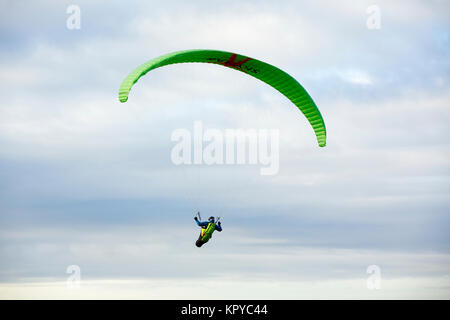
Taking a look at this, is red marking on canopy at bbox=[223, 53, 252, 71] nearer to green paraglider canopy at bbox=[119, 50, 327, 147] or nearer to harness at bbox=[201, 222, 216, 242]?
green paraglider canopy at bbox=[119, 50, 327, 147]

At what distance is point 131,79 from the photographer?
66.2ft

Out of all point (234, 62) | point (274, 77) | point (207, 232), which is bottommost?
point (207, 232)

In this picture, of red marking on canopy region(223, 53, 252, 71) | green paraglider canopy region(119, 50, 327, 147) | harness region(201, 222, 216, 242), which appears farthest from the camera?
red marking on canopy region(223, 53, 252, 71)

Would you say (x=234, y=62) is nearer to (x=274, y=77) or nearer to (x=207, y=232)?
(x=274, y=77)

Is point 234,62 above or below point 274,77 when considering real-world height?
above

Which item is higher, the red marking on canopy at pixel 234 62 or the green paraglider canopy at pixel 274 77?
the red marking on canopy at pixel 234 62

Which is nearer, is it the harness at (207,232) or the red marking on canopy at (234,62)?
the harness at (207,232)

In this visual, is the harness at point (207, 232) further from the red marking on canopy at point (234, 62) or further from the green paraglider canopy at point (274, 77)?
the red marking on canopy at point (234, 62)

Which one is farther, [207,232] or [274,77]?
[274,77]

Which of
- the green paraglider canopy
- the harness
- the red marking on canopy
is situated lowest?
the harness

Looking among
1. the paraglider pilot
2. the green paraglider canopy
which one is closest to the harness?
the paraglider pilot

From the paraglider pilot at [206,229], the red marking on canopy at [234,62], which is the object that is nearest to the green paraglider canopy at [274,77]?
the red marking on canopy at [234,62]

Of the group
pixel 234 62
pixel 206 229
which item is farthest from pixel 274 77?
pixel 206 229
